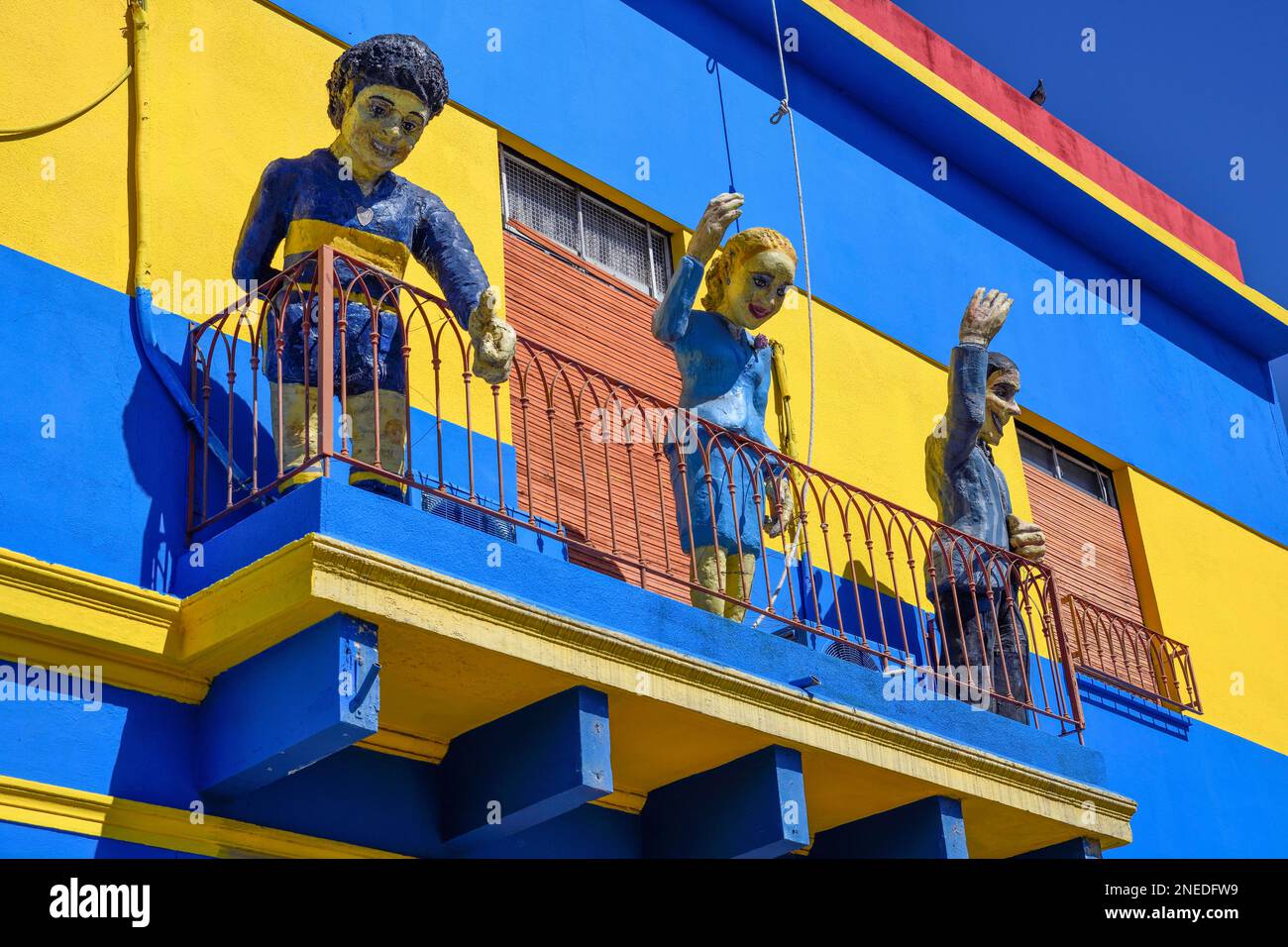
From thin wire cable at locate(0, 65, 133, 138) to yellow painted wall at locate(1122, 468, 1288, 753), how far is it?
6.75 metres

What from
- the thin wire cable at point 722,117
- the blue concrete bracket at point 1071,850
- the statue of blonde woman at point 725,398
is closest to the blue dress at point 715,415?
the statue of blonde woman at point 725,398

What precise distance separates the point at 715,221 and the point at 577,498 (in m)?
1.52

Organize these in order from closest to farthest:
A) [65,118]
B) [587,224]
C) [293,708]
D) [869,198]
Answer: [293,708] < [65,118] < [587,224] < [869,198]

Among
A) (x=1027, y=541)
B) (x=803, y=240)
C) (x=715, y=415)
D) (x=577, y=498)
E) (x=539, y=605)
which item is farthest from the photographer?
(x=803, y=240)

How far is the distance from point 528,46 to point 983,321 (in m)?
2.57

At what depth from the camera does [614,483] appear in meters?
8.80

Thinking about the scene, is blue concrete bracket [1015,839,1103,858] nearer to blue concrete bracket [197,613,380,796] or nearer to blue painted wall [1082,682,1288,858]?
→ blue painted wall [1082,682,1288,858]

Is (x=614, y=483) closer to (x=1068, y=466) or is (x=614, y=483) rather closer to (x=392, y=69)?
(x=392, y=69)

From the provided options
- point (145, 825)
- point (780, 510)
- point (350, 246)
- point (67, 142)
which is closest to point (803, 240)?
point (780, 510)

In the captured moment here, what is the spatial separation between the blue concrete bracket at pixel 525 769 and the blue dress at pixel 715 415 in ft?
3.45

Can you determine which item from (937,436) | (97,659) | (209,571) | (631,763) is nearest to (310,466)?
(209,571)

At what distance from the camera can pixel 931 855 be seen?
7.67m

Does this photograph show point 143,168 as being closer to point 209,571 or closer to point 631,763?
point 209,571

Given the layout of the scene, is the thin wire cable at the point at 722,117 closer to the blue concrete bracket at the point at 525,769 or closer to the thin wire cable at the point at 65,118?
the thin wire cable at the point at 65,118
